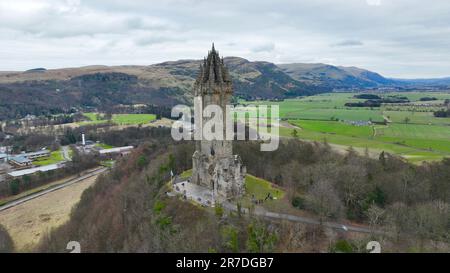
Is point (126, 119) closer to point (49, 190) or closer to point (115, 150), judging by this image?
point (115, 150)

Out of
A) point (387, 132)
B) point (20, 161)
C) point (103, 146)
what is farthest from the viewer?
point (103, 146)

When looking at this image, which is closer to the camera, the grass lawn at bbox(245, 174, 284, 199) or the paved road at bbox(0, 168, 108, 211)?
the grass lawn at bbox(245, 174, 284, 199)

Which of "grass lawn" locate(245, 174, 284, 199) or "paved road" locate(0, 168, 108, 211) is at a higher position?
"grass lawn" locate(245, 174, 284, 199)

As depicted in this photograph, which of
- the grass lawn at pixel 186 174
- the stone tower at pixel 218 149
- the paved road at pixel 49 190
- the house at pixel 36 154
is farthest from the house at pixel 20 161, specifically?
the stone tower at pixel 218 149

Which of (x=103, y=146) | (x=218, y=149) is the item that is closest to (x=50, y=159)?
(x=103, y=146)

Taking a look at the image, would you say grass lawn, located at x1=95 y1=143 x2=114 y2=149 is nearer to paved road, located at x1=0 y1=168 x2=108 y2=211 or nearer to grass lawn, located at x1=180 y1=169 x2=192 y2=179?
paved road, located at x1=0 y1=168 x2=108 y2=211

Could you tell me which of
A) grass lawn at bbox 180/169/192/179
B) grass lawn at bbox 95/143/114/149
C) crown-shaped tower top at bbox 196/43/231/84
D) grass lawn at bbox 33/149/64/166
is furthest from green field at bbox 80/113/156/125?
crown-shaped tower top at bbox 196/43/231/84
